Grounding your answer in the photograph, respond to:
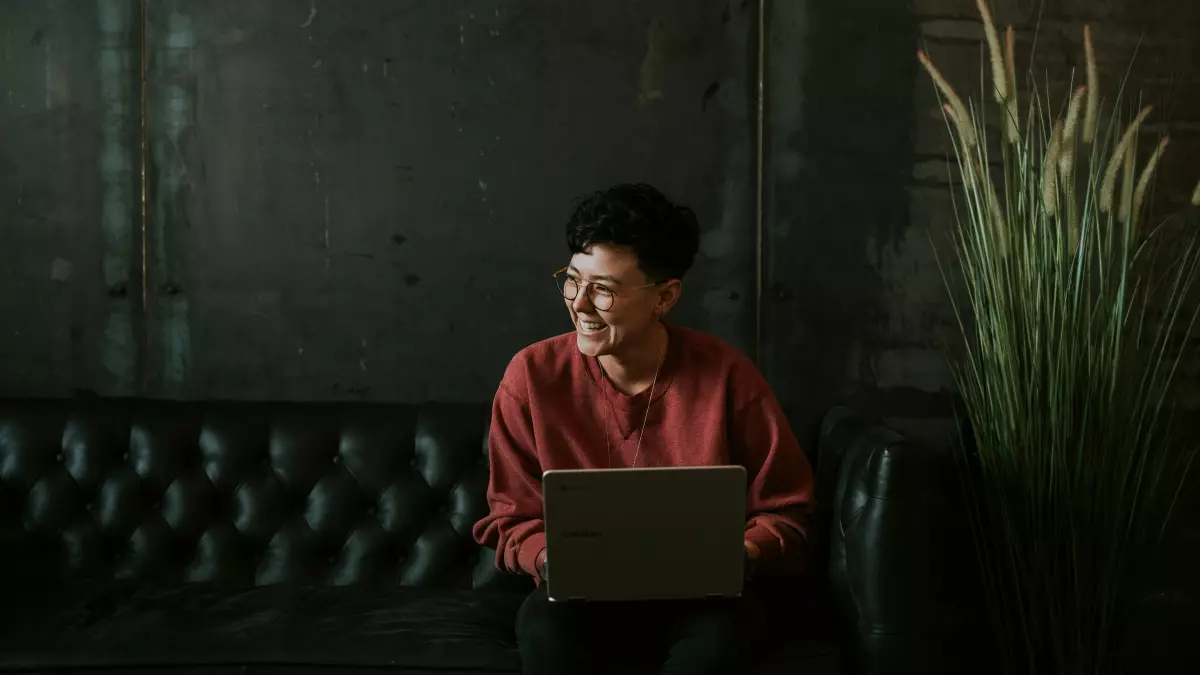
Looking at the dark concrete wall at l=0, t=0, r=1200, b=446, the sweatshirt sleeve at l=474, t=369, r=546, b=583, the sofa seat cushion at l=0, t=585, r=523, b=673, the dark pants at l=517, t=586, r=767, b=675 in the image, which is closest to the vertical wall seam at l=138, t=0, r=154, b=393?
the dark concrete wall at l=0, t=0, r=1200, b=446

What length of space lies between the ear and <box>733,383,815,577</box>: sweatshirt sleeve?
25cm

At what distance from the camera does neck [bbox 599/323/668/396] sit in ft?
6.56

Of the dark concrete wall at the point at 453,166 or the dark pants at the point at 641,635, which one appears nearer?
the dark pants at the point at 641,635

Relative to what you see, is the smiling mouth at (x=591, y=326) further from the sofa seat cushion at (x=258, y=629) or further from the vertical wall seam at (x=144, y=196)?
the vertical wall seam at (x=144, y=196)

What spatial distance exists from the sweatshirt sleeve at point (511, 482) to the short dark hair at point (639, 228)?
343 mm

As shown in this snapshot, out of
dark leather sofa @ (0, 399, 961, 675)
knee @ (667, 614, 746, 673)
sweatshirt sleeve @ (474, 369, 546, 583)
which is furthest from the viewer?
dark leather sofa @ (0, 399, 961, 675)

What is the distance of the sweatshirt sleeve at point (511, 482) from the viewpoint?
75.5 inches

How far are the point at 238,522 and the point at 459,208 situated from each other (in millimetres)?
956

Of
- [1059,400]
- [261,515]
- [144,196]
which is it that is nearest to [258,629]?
[261,515]

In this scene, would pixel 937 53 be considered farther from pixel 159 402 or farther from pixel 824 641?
pixel 159 402

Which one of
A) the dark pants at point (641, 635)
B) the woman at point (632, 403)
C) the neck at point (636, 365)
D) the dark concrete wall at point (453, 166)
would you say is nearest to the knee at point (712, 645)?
the dark pants at point (641, 635)

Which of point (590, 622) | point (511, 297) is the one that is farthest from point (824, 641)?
point (511, 297)

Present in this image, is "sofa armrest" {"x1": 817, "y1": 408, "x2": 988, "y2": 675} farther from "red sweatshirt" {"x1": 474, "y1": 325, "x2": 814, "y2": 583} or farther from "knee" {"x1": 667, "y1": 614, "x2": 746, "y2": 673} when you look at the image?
"knee" {"x1": 667, "y1": 614, "x2": 746, "y2": 673}

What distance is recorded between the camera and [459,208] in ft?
8.74
